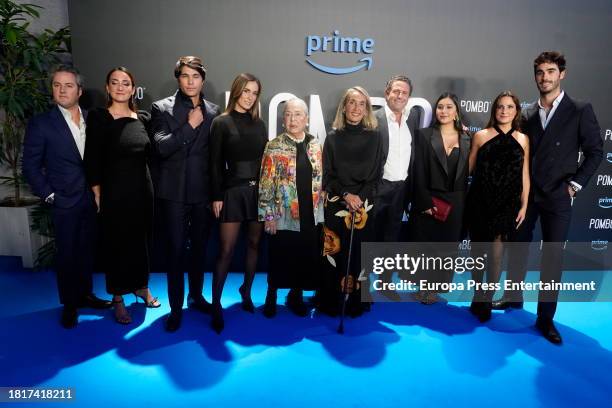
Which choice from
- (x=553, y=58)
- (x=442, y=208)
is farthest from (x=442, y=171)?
(x=553, y=58)

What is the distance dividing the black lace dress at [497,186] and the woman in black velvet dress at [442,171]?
0.13 meters

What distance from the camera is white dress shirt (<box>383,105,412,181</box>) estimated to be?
3303 mm

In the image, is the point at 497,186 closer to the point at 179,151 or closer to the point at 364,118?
the point at 364,118

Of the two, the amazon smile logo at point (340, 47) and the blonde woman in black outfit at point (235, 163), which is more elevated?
the amazon smile logo at point (340, 47)

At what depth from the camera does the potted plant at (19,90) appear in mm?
3568

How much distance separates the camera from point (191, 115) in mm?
2797

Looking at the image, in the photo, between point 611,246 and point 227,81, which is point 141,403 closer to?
point 227,81

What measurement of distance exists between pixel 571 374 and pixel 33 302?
3981 mm

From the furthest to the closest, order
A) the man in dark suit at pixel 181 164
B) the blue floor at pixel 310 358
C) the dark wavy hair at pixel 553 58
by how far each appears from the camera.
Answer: the dark wavy hair at pixel 553 58
the man in dark suit at pixel 181 164
the blue floor at pixel 310 358

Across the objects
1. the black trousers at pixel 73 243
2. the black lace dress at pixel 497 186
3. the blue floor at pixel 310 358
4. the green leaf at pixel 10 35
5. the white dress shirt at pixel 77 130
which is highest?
the green leaf at pixel 10 35

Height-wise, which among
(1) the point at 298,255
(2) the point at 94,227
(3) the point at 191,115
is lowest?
(1) the point at 298,255

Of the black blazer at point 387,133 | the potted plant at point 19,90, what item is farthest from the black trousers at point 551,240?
the potted plant at point 19,90

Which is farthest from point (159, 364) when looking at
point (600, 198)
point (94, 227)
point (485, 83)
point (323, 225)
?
point (600, 198)
